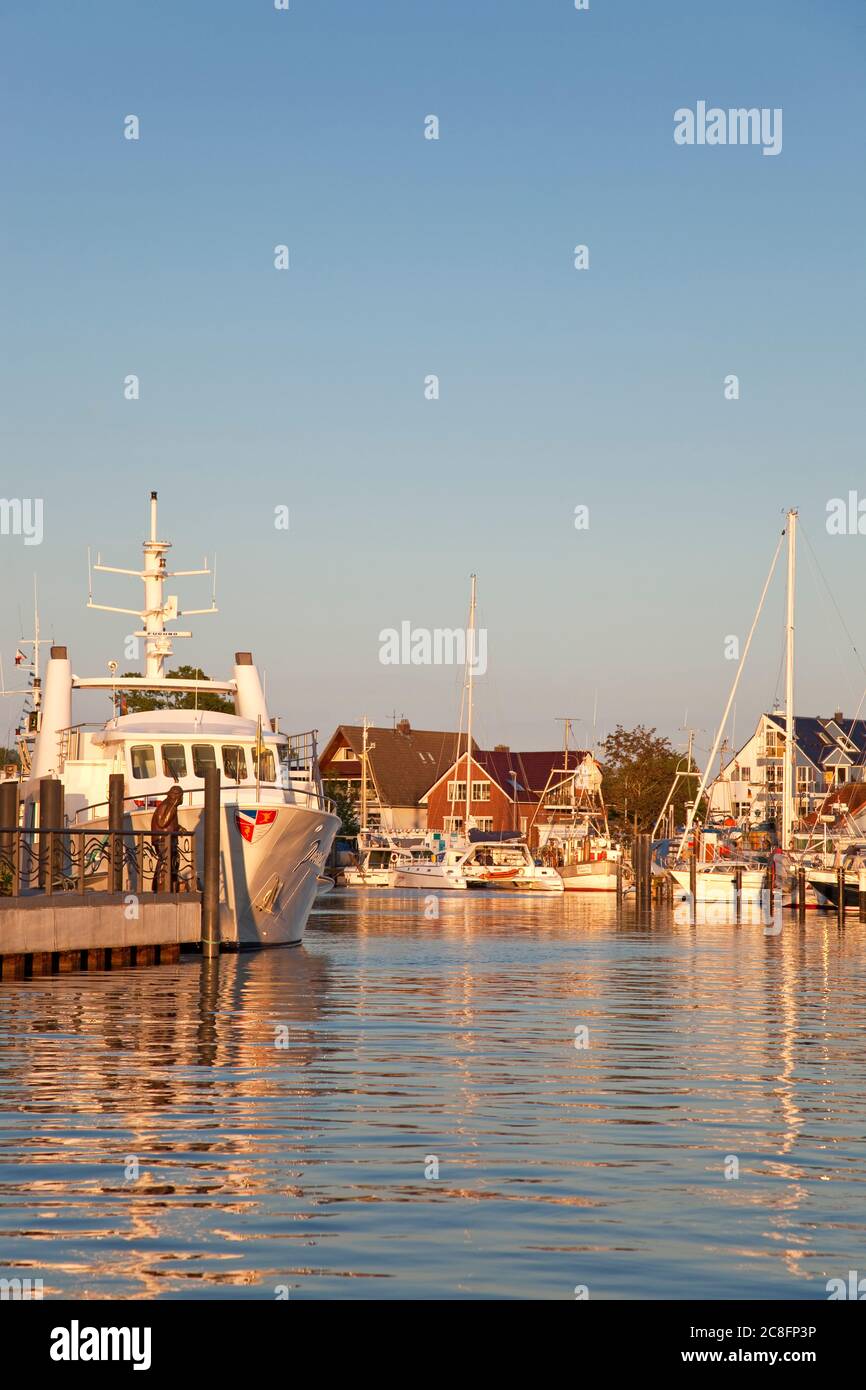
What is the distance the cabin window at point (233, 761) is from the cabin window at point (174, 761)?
0.86 m

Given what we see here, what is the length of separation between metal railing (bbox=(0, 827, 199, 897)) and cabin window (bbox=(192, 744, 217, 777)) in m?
2.68

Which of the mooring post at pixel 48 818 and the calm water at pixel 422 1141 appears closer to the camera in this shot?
the calm water at pixel 422 1141

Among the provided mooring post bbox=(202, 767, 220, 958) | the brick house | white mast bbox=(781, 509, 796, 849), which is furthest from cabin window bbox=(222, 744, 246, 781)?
Answer: the brick house

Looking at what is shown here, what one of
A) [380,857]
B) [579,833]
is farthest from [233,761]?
[579,833]

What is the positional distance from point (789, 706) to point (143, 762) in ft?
131

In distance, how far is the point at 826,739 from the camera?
463 ft

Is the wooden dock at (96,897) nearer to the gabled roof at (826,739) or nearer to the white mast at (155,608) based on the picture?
the white mast at (155,608)

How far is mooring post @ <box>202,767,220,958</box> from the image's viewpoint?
31.9m

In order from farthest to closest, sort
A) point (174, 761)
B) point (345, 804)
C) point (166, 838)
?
point (345, 804), point (174, 761), point (166, 838)

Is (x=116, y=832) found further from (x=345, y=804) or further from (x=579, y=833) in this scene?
(x=345, y=804)

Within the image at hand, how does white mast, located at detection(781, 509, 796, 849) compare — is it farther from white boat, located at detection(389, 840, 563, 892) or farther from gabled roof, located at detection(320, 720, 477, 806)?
gabled roof, located at detection(320, 720, 477, 806)

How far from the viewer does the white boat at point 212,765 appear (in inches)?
1400

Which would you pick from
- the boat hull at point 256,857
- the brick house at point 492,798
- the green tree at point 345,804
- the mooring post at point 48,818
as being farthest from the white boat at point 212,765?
the brick house at point 492,798
